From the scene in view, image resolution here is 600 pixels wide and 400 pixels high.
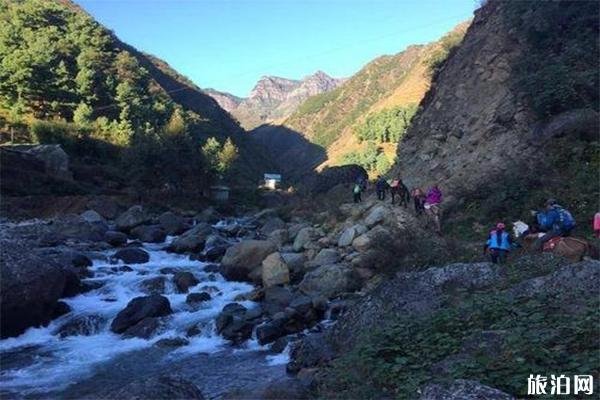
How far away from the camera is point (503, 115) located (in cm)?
2256

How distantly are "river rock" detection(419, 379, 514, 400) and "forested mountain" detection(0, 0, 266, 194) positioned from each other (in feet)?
140

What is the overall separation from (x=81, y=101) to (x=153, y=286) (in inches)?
1988

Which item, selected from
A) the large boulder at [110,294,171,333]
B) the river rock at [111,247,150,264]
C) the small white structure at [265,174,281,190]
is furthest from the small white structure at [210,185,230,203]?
the large boulder at [110,294,171,333]

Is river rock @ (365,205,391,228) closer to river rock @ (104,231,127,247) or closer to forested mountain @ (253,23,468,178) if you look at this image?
river rock @ (104,231,127,247)

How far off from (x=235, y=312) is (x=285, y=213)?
2029 cm

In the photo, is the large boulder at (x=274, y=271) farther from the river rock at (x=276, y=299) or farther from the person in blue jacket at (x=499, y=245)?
the person in blue jacket at (x=499, y=245)

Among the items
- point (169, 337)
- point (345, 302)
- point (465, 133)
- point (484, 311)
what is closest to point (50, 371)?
point (169, 337)

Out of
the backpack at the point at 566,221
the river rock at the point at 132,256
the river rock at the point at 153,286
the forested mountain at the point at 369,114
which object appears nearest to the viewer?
the backpack at the point at 566,221

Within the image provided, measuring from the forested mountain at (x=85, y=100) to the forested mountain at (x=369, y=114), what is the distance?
29.4 metres

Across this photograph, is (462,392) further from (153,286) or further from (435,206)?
(153,286)

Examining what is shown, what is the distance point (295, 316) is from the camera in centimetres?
1516

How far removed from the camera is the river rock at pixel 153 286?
63.8 ft

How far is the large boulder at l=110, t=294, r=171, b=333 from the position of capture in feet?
52.3

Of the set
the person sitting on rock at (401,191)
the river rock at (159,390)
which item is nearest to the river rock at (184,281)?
the person sitting on rock at (401,191)
